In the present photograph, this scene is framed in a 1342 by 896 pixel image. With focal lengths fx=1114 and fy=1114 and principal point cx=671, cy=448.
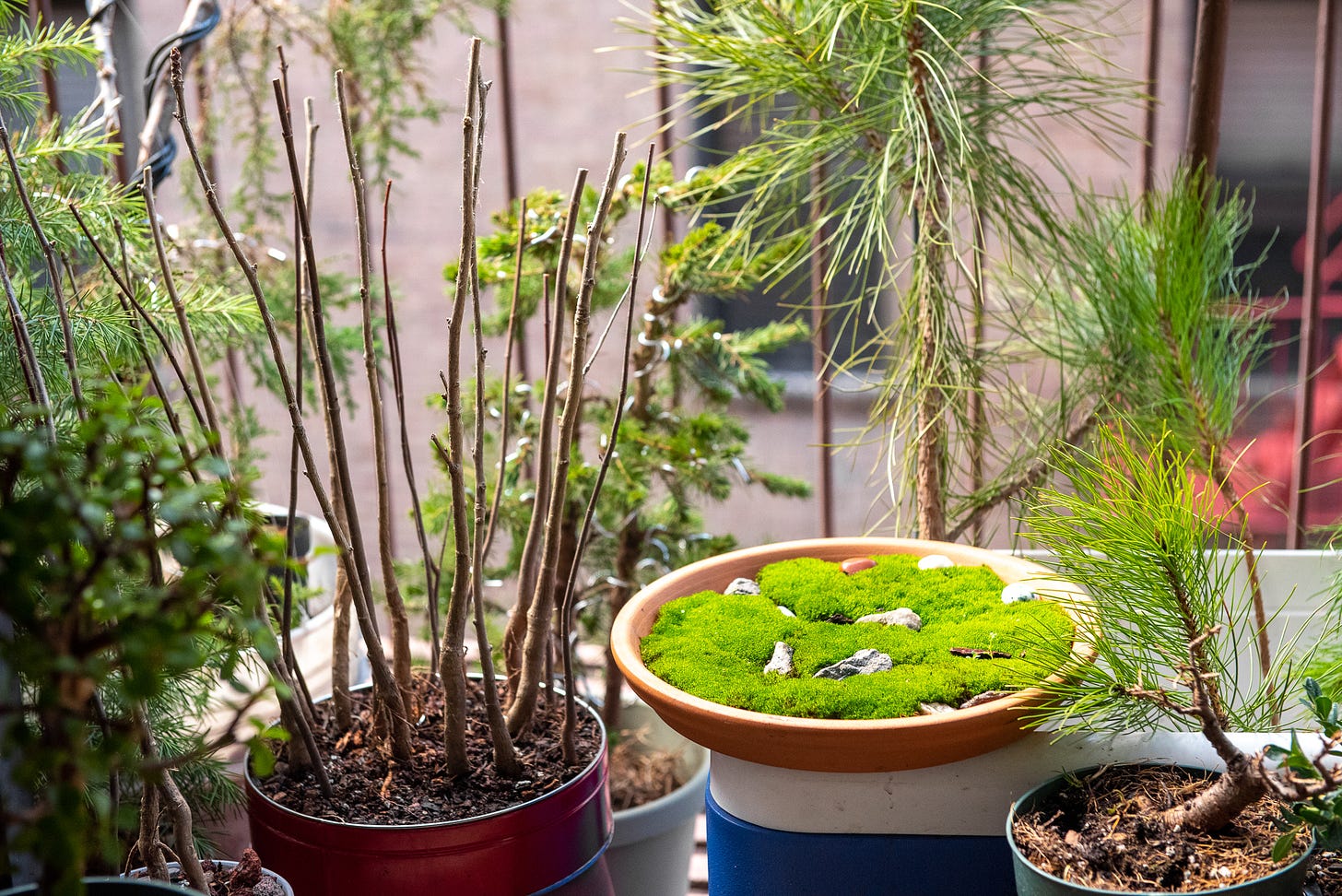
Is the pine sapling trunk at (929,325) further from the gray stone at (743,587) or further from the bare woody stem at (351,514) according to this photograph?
the bare woody stem at (351,514)

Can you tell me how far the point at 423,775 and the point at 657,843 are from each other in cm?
40

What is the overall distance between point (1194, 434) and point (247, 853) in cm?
80

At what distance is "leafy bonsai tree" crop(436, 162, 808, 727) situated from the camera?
3.61 ft

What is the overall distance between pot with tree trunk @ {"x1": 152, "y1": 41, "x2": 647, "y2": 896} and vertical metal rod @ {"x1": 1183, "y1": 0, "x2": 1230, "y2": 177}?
565 millimetres

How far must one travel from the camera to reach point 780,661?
792mm

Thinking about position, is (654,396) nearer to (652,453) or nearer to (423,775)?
(652,453)

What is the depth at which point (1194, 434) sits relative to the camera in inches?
37.4

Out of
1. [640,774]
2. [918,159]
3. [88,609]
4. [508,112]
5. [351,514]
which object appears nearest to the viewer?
[88,609]

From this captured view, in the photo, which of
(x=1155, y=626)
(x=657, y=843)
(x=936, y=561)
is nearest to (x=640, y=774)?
(x=657, y=843)

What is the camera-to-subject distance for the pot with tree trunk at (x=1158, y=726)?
593mm

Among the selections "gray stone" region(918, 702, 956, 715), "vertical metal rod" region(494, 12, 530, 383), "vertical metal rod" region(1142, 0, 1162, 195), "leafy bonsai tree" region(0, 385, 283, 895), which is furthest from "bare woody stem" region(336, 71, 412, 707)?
"vertical metal rod" region(1142, 0, 1162, 195)

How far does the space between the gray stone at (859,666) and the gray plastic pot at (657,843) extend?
1.02ft

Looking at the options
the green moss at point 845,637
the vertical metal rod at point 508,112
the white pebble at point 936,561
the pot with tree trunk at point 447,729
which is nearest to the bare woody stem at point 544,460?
the pot with tree trunk at point 447,729

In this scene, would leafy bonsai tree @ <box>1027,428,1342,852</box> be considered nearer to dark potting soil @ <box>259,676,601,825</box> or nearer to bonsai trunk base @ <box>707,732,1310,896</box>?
bonsai trunk base @ <box>707,732,1310,896</box>
